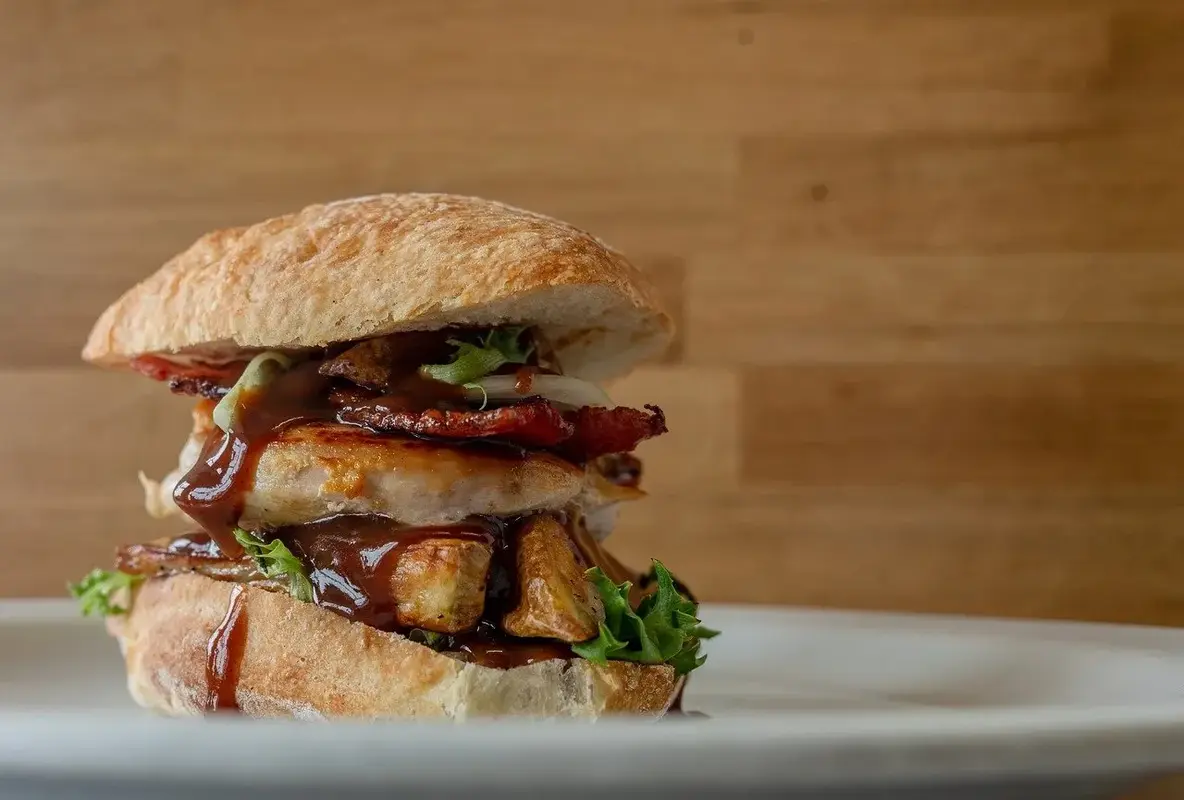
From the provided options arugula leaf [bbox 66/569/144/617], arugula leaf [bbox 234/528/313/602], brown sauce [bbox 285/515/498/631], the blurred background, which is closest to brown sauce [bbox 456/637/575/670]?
brown sauce [bbox 285/515/498/631]

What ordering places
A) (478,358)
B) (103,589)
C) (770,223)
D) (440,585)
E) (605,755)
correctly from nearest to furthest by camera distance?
(605,755), (440,585), (478,358), (103,589), (770,223)

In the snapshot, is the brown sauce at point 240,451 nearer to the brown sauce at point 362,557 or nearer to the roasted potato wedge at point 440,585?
the brown sauce at point 362,557

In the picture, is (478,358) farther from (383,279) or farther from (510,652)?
(510,652)

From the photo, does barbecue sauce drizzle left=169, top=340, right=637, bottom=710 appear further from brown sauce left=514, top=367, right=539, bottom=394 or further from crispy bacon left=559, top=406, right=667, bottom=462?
crispy bacon left=559, top=406, right=667, bottom=462

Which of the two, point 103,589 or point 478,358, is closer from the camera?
point 478,358

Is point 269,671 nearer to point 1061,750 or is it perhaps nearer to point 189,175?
point 1061,750

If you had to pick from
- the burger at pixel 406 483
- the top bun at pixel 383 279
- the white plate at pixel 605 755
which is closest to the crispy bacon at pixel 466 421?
the burger at pixel 406 483

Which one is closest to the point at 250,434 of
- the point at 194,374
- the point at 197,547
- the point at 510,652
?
the point at 197,547
